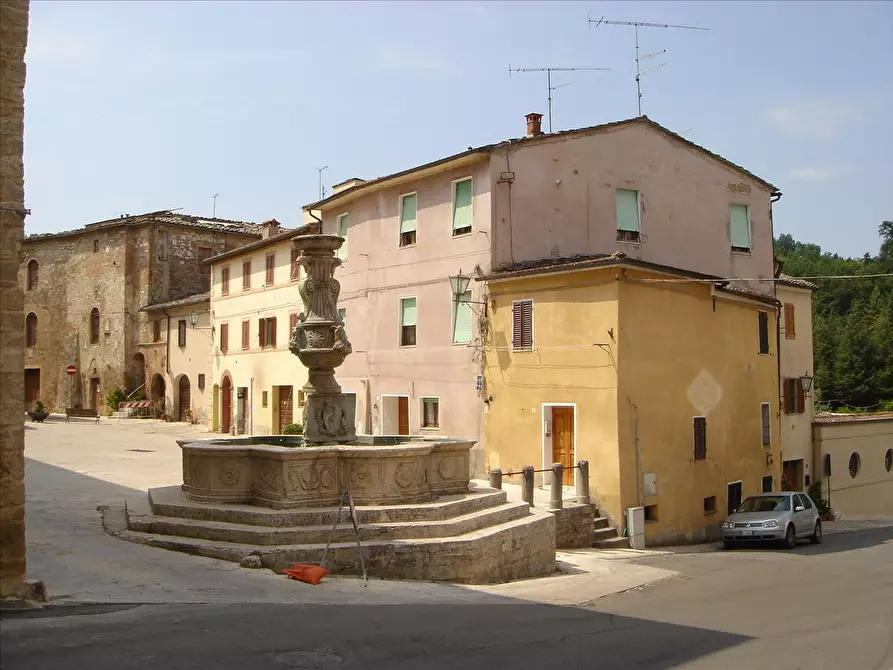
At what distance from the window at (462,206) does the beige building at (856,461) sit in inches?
587

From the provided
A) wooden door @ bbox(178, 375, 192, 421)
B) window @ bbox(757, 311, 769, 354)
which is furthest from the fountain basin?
wooden door @ bbox(178, 375, 192, 421)

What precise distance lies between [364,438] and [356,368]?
12.1 m

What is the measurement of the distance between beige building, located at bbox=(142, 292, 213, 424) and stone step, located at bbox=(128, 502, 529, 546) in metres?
28.8

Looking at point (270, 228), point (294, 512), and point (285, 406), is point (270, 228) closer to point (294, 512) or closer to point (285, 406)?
point (285, 406)

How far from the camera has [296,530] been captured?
1085 cm

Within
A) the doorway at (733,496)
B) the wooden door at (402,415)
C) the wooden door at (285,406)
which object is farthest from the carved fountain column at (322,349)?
the wooden door at (285,406)

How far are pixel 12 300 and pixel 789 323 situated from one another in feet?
85.0

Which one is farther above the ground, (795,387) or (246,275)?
(246,275)

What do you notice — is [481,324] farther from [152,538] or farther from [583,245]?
[152,538]

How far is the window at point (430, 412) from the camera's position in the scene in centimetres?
2439

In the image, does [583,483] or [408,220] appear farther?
[408,220]

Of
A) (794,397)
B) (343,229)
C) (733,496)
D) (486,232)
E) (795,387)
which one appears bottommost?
(733,496)

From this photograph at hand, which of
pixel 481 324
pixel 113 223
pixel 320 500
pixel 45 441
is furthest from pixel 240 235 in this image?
pixel 320 500

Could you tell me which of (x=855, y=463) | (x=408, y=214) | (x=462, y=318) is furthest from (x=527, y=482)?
(x=855, y=463)
